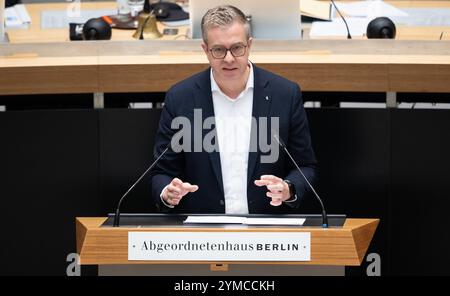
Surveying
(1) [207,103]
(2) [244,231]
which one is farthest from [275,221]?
(1) [207,103]

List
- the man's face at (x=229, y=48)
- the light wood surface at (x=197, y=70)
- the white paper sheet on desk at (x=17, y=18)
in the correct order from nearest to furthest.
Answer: the man's face at (x=229, y=48) → the light wood surface at (x=197, y=70) → the white paper sheet on desk at (x=17, y=18)

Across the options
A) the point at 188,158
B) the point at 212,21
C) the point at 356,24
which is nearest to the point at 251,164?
the point at 188,158

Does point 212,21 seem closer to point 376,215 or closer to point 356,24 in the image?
point 376,215

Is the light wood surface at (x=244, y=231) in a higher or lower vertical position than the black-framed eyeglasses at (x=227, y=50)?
lower

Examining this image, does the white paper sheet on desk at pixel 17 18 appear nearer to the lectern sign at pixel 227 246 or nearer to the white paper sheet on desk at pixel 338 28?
the white paper sheet on desk at pixel 338 28

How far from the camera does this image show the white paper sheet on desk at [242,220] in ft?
9.33

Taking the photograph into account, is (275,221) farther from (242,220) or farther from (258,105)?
(258,105)

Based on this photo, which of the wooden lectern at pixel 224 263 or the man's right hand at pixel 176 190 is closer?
the wooden lectern at pixel 224 263

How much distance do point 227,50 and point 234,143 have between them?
31 cm

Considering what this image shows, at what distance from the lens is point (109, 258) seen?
2.68 meters

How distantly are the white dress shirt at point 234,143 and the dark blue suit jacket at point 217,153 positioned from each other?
0.07ft

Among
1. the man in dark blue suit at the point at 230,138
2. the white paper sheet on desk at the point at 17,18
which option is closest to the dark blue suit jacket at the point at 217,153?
the man in dark blue suit at the point at 230,138

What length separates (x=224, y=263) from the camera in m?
2.66

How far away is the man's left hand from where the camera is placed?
2842mm
